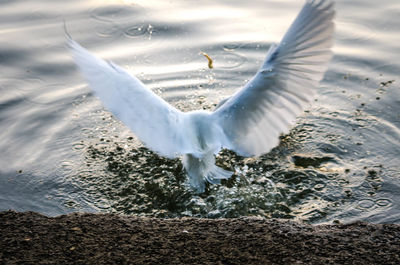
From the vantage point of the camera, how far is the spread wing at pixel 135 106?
362 cm

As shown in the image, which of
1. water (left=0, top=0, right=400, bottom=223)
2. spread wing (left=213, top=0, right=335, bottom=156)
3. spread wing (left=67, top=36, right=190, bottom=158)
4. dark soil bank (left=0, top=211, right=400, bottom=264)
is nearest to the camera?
dark soil bank (left=0, top=211, right=400, bottom=264)

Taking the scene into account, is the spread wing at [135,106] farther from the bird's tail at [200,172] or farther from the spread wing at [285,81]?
the bird's tail at [200,172]

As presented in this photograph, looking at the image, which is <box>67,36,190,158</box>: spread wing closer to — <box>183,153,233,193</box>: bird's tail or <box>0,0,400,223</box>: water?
<box>183,153,233,193</box>: bird's tail

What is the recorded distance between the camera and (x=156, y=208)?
13.4ft

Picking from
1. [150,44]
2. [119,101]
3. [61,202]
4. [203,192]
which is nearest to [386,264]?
[203,192]

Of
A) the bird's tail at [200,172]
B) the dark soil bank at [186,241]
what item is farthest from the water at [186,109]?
the dark soil bank at [186,241]

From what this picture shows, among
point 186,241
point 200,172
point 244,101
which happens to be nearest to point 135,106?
point 244,101

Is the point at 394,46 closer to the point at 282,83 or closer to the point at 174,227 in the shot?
the point at 282,83

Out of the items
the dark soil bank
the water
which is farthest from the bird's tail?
the dark soil bank

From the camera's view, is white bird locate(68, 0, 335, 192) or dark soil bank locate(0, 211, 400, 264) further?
white bird locate(68, 0, 335, 192)

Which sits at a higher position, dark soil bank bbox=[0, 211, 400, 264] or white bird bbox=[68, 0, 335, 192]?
white bird bbox=[68, 0, 335, 192]

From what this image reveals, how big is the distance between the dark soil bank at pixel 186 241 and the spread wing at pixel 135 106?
55 cm

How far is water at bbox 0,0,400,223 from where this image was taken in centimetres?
417

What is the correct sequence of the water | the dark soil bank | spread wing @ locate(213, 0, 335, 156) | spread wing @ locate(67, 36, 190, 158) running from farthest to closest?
the water
spread wing @ locate(67, 36, 190, 158)
spread wing @ locate(213, 0, 335, 156)
the dark soil bank
